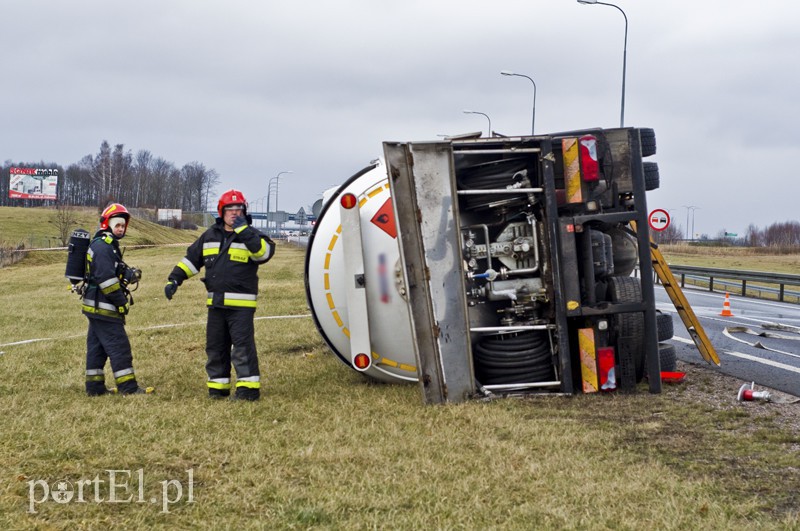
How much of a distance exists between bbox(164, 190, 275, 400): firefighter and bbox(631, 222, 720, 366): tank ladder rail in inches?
147

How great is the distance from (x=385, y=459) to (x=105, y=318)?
3768 mm

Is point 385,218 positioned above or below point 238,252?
above

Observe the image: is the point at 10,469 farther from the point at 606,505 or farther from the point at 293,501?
the point at 606,505

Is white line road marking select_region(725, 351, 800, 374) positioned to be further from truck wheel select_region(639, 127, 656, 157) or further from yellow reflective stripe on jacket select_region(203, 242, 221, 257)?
yellow reflective stripe on jacket select_region(203, 242, 221, 257)

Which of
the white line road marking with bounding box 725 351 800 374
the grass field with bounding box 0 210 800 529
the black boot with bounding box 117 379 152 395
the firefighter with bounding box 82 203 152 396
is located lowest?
the white line road marking with bounding box 725 351 800 374

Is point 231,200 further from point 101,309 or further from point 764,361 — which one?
point 764,361

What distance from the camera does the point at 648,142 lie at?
26.9ft

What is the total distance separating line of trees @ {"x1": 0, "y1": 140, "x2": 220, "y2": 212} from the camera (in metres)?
107

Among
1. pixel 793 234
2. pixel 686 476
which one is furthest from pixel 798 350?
pixel 793 234

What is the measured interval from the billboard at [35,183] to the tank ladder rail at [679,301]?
9136 centimetres

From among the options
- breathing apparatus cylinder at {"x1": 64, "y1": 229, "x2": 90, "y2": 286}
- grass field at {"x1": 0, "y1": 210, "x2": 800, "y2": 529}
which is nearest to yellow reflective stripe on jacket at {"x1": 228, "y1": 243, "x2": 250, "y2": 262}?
→ grass field at {"x1": 0, "y1": 210, "x2": 800, "y2": 529}

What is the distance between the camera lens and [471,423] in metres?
6.22

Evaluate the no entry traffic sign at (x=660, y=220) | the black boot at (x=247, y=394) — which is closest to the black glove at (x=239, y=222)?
the black boot at (x=247, y=394)

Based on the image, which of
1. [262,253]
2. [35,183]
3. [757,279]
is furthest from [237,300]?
[35,183]
